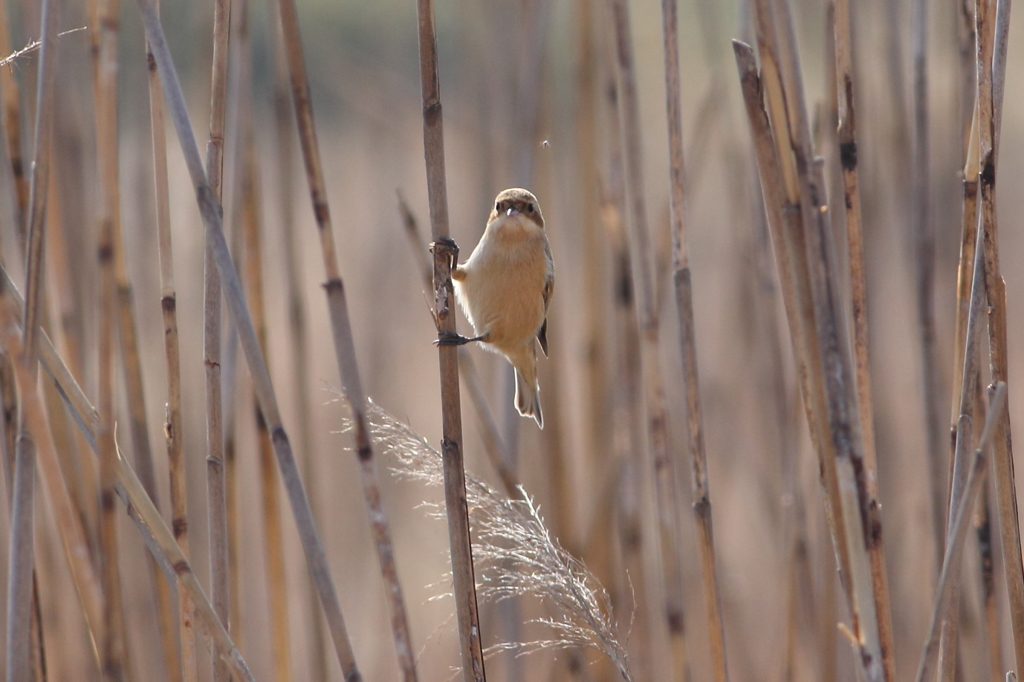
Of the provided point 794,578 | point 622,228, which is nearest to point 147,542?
point 622,228

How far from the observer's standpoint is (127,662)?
1.96 m

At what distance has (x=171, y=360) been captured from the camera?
61.8 inches

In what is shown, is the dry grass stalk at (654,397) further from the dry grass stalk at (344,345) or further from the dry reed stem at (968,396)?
the dry grass stalk at (344,345)

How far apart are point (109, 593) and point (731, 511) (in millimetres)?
2886

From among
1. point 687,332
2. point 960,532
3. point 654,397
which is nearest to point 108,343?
point 687,332

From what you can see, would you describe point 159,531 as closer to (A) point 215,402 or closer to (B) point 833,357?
(A) point 215,402

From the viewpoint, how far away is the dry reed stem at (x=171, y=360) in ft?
5.13

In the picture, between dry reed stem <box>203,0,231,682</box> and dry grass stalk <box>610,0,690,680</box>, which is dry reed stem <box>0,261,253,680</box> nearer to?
dry reed stem <box>203,0,231,682</box>

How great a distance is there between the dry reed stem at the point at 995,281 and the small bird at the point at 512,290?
1249 mm

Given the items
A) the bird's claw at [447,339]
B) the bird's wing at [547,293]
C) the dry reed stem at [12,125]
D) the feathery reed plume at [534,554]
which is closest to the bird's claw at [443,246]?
the bird's claw at [447,339]

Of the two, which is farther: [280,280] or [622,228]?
[280,280]

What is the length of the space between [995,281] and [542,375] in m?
2.15

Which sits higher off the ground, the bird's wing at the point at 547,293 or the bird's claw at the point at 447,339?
the bird's wing at the point at 547,293

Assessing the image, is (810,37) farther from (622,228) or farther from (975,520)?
(975,520)
